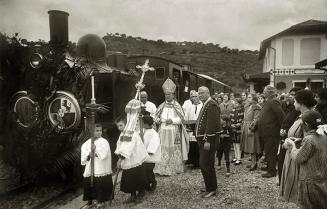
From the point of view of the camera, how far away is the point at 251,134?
7.71m

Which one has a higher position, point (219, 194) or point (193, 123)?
point (193, 123)

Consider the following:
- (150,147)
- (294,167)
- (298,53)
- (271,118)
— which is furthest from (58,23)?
(298,53)

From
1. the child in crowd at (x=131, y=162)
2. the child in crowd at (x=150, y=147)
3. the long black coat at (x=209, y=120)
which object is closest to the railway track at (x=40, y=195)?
the child in crowd at (x=131, y=162)

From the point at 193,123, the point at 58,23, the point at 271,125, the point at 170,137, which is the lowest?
the point at 170,137

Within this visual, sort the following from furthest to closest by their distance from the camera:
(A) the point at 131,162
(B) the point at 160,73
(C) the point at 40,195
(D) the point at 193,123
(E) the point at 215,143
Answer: (B) the point at 160,73 < (D) the point at 193,123 < (C) the point at 40,195 < (E) the point at 215,143 < (A) the point at 131,162

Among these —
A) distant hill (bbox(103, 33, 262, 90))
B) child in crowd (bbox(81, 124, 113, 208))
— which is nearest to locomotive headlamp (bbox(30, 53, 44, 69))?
child in crowd (bbox(81, 124, 113, 208))

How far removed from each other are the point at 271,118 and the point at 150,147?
100 inches

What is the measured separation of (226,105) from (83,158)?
4.32 meters

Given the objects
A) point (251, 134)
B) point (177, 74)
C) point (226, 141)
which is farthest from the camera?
point (177, 74)

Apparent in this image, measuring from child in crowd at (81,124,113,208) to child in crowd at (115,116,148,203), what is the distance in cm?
26

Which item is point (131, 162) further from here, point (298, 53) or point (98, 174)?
point (298, 53)

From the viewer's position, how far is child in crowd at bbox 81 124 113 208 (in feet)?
16.6

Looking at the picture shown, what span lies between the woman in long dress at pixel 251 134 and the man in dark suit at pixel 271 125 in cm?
70

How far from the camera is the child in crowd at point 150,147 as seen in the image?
591 cm
